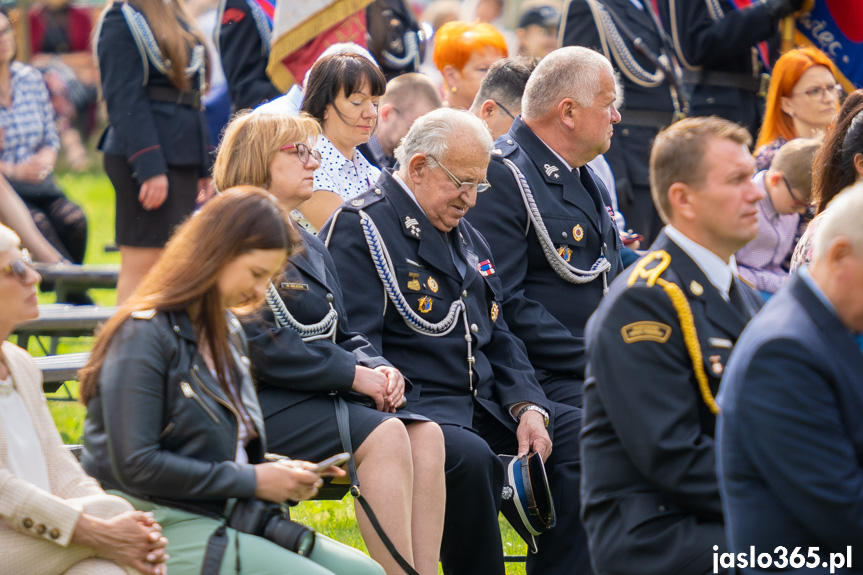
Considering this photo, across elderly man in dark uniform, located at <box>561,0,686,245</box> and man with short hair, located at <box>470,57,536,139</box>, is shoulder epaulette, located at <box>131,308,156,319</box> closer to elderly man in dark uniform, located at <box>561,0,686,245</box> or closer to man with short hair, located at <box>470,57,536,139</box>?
man with short hair, located at <box>470,57,536,139</box>

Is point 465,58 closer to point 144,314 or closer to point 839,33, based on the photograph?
point 839,33

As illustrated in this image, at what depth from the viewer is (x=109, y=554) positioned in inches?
113

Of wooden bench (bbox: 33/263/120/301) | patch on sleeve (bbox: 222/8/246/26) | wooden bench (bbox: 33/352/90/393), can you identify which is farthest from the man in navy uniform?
wooden bench (bbox: 33/352/90/393)

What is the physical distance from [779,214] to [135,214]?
330 cm

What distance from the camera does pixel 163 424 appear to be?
3016 mm

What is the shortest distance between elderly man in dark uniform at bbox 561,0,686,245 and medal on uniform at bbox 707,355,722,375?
3.53 m

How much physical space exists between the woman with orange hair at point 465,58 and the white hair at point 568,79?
1.59m

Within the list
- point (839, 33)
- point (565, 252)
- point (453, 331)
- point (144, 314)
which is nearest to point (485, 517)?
point (453, 331)

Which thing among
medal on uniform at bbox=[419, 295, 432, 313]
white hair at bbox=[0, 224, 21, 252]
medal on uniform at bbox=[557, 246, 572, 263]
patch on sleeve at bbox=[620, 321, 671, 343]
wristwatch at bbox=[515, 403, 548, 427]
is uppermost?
white hair at bbox=[0, 224, 21, 252]

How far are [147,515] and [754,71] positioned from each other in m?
5.11

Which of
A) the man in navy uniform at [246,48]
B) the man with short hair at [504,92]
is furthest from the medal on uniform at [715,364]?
the man in navy uniform at [246,48]

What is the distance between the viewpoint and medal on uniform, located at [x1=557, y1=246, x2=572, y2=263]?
15.3 ft

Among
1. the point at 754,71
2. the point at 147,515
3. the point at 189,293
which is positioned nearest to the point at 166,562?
the point at 147,515

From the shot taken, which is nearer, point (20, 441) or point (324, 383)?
point (20, 441)
